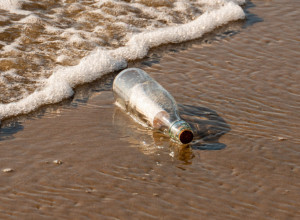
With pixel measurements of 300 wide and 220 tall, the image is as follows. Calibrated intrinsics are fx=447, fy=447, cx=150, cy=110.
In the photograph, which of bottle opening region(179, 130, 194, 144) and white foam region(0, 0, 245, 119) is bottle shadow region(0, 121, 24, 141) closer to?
white foam region(0, 0, 245, 119)

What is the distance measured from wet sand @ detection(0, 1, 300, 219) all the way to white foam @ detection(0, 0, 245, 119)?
0.38 feet

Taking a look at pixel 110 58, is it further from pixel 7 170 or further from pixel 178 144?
pixel 7 170

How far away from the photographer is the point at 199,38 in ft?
15.5

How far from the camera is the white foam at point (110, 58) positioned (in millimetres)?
3535

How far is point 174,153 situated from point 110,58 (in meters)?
1.63

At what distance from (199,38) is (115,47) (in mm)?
903

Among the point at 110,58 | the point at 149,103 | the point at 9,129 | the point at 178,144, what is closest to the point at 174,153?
the point at 178,144

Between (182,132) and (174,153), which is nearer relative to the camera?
(182,132)

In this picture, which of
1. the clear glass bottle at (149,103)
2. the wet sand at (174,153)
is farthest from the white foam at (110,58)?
the clear glass bottle at (149,103)

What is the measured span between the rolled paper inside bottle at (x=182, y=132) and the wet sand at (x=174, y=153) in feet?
0.49

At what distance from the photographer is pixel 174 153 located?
2.82m

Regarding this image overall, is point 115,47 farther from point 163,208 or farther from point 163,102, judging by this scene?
point 163,208

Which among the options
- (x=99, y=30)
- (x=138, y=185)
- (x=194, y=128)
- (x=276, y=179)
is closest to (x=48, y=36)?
(x=99, y=30)

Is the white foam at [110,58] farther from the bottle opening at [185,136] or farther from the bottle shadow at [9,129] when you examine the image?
the bottle opening at [185,136]
